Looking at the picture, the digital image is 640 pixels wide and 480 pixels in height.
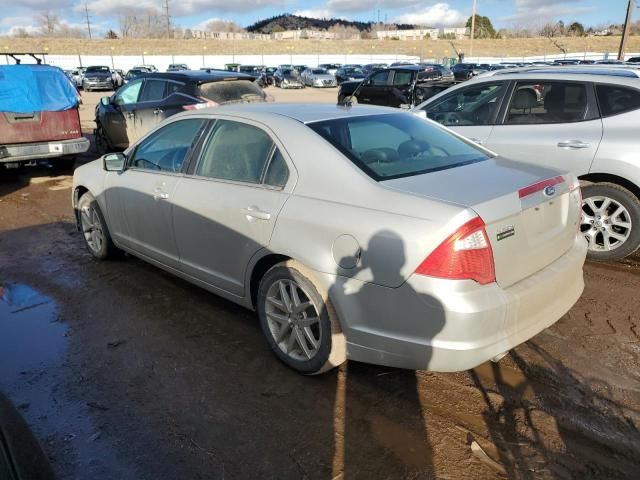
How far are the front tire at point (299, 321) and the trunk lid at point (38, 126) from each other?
6967mm

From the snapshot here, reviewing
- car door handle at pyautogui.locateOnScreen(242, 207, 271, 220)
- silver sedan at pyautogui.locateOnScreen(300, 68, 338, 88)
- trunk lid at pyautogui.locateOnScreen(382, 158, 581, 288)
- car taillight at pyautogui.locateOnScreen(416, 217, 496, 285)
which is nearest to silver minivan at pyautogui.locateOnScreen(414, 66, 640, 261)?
trunk lid at pyautogui.locateOnScreen(382, 158, 581, 288)

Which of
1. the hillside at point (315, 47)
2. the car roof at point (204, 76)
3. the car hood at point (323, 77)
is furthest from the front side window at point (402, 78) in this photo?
the hillside at point (315, 47)

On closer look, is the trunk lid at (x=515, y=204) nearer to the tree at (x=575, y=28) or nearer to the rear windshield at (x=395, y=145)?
the rear windshield at (x=395, y=145)

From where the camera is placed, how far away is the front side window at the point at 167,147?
13.4 feet

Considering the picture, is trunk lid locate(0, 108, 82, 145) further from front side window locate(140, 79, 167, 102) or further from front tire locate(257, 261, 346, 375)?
front tire locate(257, 261, 346, 375)

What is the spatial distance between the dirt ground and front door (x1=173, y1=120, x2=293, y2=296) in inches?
21.7

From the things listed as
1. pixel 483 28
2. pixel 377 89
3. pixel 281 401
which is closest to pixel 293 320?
pixel 281 401

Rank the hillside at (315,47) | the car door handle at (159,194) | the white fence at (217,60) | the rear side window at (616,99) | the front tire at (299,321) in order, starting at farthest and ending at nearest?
1. the hillside at (315,47)
2. the white fence at (217,60)
3. the rear side window at (616,99)
4. the car door handle at (159,194)
5. the front tire at (299,321)

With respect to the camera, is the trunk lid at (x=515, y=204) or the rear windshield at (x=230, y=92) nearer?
the trunk lid at (x=515, y=204)

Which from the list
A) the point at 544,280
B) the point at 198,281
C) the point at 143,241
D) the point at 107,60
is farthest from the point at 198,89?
Answer: the point at 107,60

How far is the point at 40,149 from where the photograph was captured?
865 cm

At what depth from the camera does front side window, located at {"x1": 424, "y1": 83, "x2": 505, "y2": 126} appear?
18.8 feet

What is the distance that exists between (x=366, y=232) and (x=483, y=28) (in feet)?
372

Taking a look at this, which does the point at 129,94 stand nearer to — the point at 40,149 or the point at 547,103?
the point at 40,149
